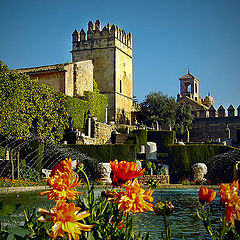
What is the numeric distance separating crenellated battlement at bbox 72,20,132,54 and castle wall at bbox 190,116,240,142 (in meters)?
11.9

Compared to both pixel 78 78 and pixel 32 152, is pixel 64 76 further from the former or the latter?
pixel 32 152

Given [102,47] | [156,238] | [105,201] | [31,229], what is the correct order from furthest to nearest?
1. [102,47]
2. [156,238]
3. [105,201]
4. [31,229]

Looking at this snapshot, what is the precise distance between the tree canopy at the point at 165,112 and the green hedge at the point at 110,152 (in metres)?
21.3

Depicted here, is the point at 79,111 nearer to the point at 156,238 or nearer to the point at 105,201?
the point at 156,238

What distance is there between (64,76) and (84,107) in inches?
124

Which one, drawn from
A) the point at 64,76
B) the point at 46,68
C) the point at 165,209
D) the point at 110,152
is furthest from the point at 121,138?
the point at 165,209

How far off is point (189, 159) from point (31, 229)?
18193mm

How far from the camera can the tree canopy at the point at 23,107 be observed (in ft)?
56.6

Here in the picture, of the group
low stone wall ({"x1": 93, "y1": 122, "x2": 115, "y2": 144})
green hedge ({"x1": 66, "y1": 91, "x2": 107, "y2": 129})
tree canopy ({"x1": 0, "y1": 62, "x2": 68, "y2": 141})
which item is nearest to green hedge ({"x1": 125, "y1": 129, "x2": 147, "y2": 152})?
low stone wall ({"x1": 93, "y1": 122, "x2": 115, "y2": 144})

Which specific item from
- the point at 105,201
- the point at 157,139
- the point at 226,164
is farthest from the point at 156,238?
the point at 157,139

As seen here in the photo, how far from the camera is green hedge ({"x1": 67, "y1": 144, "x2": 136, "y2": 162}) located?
2061cm

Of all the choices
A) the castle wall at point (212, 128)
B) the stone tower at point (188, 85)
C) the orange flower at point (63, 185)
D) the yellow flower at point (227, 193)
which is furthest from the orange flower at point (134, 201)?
the stone tower at point (188, 85)

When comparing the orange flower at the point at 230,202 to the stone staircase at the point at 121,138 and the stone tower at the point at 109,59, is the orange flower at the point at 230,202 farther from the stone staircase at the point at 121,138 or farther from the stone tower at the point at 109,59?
the stone tower at the point at 109,59

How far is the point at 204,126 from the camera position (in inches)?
1742
